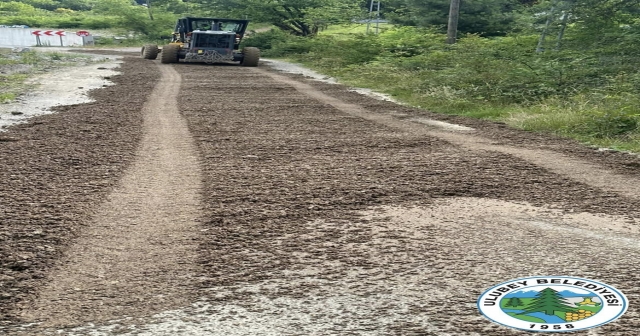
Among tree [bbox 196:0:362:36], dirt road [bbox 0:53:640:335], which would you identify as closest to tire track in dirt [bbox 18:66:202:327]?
dirt road [bbox 0:53:640:335]

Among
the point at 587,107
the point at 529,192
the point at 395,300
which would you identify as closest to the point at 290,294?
the point at 395,300

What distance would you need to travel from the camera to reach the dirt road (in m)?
4.10

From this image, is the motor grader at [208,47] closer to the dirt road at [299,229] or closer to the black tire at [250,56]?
the black tire at [250,56]

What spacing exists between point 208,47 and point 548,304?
26.7 metres

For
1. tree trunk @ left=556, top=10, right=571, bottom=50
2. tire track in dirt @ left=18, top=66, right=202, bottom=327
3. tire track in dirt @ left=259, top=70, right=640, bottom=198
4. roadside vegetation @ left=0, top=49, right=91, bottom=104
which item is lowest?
roadside vegetation @ left=0, top=49, right=91, bottom=104

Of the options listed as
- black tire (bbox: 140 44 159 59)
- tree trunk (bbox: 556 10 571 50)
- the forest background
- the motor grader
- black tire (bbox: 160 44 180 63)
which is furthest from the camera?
black tire (bbox: 140 44 159 59)

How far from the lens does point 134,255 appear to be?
503 cm

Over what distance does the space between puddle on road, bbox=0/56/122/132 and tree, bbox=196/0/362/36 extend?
17.8 m

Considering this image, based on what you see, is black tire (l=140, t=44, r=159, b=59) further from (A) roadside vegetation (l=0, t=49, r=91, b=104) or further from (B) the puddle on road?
(B) the puddle on road

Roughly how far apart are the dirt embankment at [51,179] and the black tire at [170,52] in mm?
15793

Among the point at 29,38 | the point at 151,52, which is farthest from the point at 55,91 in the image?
the point at 29,38

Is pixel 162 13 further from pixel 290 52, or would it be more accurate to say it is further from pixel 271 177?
pixel 271 177

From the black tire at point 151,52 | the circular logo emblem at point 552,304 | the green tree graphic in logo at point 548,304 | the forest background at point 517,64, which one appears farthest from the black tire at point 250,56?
the green tree graphic in logo at point 548,304

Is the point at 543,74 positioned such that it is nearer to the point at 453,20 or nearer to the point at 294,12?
the point at 453,20
